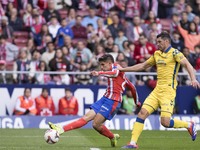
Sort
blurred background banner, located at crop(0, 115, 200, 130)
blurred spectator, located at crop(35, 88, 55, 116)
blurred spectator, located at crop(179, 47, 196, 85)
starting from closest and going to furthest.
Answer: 1. blurred background banner, located at crop(0, 115, 200, 130)
2. blurred spectator, located at crop(35, 88, 55, 116)
3. blurred spectator, located at crop(179, 47, 196, 85)

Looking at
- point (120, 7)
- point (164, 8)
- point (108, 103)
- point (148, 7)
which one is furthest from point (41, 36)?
point (108, 103)

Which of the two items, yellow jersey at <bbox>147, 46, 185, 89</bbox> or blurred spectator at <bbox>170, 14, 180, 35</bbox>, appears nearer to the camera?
yellow jersey at <bbox>147, 46, 185, 89</bbox>

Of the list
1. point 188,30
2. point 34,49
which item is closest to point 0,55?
point 34,49

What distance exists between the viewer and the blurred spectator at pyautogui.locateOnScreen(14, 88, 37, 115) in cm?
2350

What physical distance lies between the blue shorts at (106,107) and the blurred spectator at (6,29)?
10203mm

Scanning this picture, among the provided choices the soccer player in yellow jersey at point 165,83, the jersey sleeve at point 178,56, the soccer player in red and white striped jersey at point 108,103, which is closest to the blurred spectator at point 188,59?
the soccer player in red and white striped jersey at point 108,103

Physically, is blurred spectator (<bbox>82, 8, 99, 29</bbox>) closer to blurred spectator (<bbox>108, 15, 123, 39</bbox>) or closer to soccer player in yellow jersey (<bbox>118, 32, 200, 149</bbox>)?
blurred spectator (<bbox>108, 15, 123, 39</bbox>)

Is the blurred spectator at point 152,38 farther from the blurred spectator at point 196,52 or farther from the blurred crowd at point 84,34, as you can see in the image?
the blurred spectator at point 196,52

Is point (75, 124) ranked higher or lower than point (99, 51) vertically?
lower

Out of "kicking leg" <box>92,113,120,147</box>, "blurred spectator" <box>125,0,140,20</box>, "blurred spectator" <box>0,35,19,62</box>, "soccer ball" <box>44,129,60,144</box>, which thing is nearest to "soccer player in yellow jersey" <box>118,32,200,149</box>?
"kicking leg" <box>92,113,120,147</box>

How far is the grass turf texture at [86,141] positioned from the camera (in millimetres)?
16109

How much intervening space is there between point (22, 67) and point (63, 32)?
8.06 ft

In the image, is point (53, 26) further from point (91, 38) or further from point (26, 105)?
point (26, 105)

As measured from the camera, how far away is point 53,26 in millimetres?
26312
